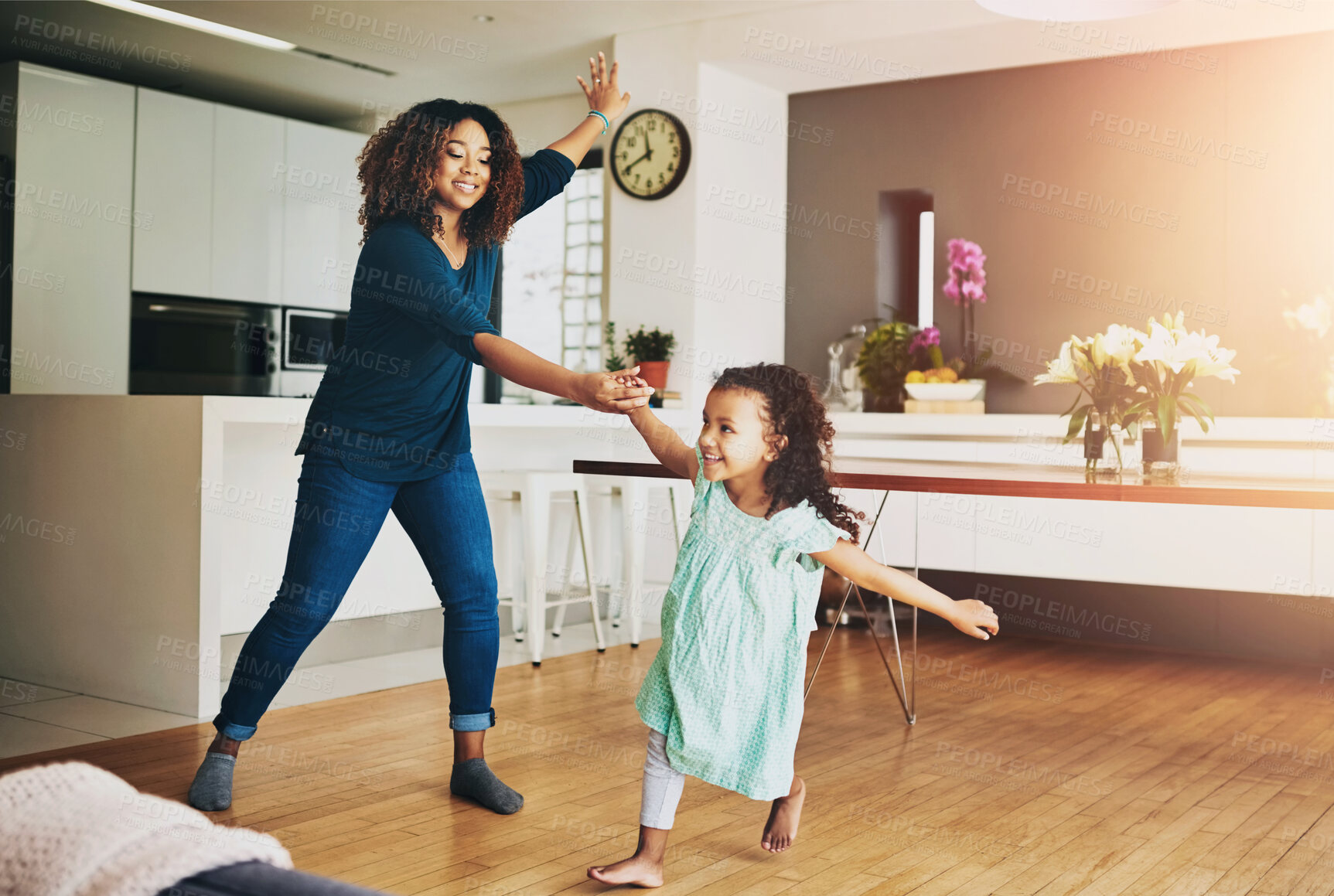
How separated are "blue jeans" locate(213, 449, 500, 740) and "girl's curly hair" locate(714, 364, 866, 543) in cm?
72

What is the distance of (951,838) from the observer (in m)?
2.36

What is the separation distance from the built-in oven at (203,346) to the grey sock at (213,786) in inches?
150

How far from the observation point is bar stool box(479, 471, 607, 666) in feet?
13.1

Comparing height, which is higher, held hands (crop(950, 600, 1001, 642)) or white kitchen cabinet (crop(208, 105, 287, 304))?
white kitchen cabinet (crop(208, 105, 287, 304))

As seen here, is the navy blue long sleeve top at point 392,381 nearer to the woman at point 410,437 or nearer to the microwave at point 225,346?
the woman at point 410,437

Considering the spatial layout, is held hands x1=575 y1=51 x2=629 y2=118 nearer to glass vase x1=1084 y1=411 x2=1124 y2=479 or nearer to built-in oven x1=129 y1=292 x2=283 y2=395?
glass vase x1=1084 y1=411 x2=1124 y2=479

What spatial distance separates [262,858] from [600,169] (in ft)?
19.5

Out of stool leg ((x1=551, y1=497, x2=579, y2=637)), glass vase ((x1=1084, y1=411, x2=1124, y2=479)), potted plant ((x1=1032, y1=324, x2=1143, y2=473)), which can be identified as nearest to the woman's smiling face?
potted plant ((x1=1032, y1=324, x2=1143, y2=473))

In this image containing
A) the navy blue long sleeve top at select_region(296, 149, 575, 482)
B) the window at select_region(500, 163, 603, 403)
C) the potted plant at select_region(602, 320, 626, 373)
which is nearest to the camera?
the navy blue long sleeve top at select_region(296, 149, 575, 482)

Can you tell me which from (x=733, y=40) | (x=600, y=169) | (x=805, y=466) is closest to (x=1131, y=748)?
(x=805, y=466)

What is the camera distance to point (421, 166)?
2.29 metres

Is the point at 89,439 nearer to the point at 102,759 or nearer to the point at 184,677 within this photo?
the point at 184,677

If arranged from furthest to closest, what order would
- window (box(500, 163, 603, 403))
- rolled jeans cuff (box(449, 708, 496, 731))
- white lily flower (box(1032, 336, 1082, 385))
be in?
window (box(500, 163, 603, 403))
white lily flower (box(1032, 336, 1082, 385))
rolled jeans cuff (box(449, 708, 496, 731))

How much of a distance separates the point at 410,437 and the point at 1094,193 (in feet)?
11.3
